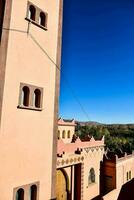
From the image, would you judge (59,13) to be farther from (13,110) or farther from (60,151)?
(60,151)

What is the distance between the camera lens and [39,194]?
356 inches

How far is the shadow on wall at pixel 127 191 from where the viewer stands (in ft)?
66.6

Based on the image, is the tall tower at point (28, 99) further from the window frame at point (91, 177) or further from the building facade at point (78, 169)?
the window frame at point (91, 177)

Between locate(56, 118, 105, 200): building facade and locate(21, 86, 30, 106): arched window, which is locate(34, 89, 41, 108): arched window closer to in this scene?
locate(21, 86, 30, 106): arched window

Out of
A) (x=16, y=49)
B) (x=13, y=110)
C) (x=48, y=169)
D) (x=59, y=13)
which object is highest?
(x=59, y=13)

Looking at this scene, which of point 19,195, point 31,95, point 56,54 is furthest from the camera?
point 56,54

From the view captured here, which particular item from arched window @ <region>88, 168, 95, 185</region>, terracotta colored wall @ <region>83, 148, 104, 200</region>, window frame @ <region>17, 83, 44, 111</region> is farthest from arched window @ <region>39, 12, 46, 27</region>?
arched window @ <region>88, 168, 95, 185</region>

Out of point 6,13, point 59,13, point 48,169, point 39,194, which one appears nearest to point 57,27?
point 59,13

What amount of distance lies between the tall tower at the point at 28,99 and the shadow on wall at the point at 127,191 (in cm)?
1324

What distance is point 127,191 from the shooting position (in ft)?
70.4

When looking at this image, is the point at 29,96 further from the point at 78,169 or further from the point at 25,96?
the point at 78,169

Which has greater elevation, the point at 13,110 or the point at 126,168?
the point at 13,110

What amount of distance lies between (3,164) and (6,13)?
590 centimetres

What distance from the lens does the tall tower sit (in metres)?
8.27
